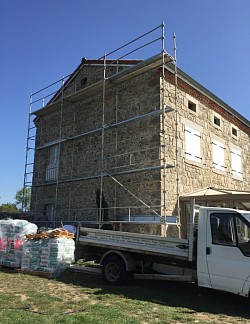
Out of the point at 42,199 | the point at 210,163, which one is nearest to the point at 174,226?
the point at 210,163

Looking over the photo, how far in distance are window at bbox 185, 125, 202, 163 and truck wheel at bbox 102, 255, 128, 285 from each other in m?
7.15

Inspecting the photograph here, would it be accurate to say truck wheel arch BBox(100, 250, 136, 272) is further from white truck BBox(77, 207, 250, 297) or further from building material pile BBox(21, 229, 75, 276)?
building material pile BBox(21, 229, 75, 276)

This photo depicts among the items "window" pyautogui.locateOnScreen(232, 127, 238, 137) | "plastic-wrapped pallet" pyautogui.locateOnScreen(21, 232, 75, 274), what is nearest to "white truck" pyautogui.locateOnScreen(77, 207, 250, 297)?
"plastic-wrapped pallet" pyautogui.locateOnScreen(21, 232, 75, 274)

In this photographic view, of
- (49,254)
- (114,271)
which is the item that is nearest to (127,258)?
(114,271)

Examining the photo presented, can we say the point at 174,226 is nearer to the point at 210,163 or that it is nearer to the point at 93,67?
the point at 210,163

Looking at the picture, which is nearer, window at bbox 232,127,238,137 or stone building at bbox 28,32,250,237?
stone building at bbox 28,32,250,237

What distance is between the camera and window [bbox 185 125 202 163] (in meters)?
14.6

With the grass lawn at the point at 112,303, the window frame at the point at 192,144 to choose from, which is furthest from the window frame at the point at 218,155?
the grass lawn at the point at 112,303

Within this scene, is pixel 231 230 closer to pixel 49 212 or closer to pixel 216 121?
pixel 216 121

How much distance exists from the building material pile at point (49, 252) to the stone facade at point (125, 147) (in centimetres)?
373

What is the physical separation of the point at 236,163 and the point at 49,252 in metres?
12.5

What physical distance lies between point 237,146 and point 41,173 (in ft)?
36.0

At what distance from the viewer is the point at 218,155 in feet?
55.2

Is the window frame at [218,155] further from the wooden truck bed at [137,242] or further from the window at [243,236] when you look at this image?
the window at [243,236]
